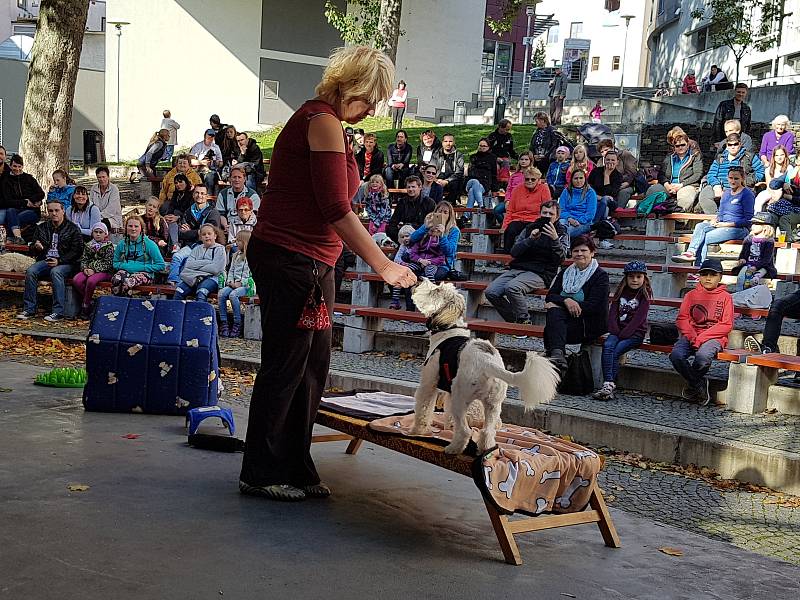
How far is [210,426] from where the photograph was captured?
19.4ft

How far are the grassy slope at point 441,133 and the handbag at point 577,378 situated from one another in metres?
14.1

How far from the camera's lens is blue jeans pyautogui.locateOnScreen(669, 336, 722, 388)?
8.20 metres

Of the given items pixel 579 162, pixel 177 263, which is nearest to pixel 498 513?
pixel 177 263

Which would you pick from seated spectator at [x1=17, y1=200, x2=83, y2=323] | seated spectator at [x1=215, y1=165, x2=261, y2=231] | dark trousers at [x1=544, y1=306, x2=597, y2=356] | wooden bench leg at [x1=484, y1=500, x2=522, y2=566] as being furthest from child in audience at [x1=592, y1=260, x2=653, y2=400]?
seated spectator at [x1=17, y1=200, x2=83, y2=323]

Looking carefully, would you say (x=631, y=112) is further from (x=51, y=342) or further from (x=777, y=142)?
(x=51, y=342)

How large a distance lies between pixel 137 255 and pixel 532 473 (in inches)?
349

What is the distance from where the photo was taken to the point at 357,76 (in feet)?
14.8

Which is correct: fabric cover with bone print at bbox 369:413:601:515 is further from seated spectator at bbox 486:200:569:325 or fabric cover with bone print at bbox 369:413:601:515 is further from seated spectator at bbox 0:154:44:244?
seated spectator at bbox 0:154:44:244

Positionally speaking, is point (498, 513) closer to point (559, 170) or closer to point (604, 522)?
point (604, 522)

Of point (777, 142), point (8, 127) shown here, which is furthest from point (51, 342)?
point (8, 127)

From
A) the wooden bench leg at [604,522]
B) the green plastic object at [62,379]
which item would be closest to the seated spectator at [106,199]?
the green plastic object at [62,379]

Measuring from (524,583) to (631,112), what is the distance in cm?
2138

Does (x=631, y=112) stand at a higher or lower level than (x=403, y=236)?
higher

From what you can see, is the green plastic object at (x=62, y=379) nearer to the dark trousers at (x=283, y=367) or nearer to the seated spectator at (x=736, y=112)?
the dark trousers at (x=283, y=367)
